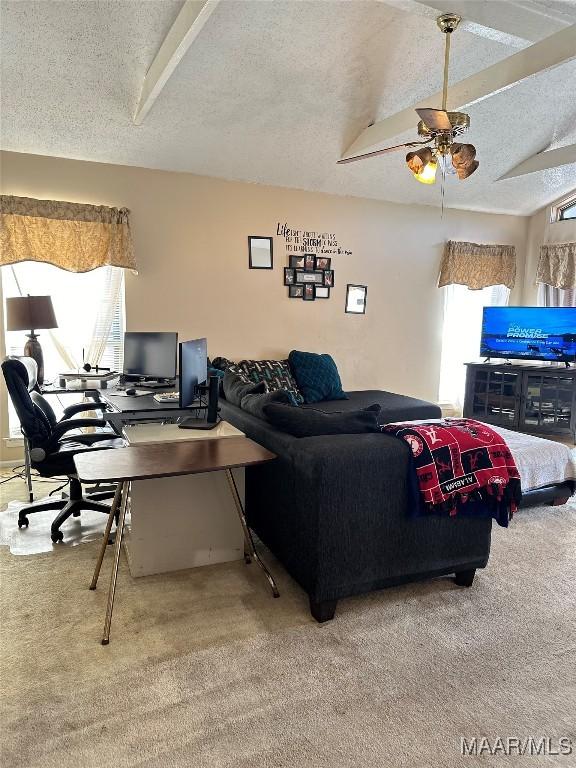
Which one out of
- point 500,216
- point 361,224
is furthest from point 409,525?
point 500,216

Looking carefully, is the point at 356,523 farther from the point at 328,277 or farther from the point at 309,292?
the point at 328,277

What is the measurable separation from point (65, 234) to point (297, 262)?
2149 mm

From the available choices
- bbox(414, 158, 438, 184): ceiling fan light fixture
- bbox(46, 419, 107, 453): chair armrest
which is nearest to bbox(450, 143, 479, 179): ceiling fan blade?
bbox(414, 158, 438, 184): ceiling fan light fixture

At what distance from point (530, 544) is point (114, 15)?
4018 millimetres

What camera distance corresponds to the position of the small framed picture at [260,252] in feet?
16.6

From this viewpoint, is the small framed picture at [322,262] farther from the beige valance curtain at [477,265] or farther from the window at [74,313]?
the window at [74,313]

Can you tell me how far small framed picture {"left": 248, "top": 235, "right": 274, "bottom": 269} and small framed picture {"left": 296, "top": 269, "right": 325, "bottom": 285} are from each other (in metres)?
0.30

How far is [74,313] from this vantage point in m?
4.50

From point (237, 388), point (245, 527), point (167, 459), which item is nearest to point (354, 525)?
point (245, 527)

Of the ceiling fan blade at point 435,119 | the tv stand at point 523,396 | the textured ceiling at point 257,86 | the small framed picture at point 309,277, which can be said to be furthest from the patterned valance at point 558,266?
the ceiling fan blade at point 435,119

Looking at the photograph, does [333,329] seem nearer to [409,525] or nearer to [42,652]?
[409,525]

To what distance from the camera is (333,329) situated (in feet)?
18.2

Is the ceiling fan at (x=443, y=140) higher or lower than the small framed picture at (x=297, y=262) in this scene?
higher

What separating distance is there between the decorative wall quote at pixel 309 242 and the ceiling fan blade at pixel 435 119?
2.60 meters
